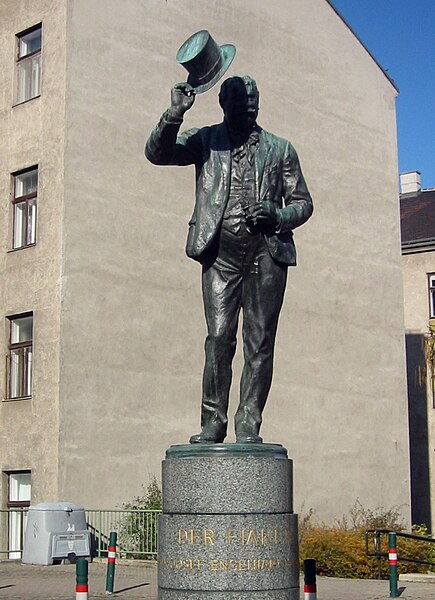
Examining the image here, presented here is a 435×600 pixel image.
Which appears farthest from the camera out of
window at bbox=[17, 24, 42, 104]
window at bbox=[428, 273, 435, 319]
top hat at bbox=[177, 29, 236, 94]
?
window at bbox=[428, 273, 435, 319]

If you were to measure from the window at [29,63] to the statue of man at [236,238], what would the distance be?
675 inches

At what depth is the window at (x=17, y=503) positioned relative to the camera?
23.3 metres

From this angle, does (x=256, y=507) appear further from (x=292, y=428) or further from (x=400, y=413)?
(x=400, y=413)

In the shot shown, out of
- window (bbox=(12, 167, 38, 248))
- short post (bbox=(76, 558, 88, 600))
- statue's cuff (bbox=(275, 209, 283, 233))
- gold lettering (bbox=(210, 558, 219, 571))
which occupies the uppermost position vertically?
window (bbox=(12, 167, 38, 248))

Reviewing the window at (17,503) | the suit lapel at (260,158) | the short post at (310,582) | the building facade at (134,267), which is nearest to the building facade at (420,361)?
the building facade at (134,267)

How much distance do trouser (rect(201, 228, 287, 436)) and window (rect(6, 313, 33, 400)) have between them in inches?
622

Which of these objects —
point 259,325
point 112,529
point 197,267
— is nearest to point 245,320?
point 259,325

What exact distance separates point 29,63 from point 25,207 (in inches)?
136

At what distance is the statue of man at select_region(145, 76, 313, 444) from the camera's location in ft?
27.3

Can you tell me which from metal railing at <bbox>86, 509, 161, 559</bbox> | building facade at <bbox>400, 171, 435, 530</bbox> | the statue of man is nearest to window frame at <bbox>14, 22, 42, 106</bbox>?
metal railing at <bbox>86, 509, 161, 559</bbox>

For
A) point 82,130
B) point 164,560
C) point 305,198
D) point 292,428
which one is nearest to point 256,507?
point 164,560

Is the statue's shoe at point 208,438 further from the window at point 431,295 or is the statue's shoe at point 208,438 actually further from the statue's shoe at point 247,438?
the window at point 431,295

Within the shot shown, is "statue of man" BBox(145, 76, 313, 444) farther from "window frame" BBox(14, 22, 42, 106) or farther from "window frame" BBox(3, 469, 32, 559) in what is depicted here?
"window frame" BBox(14, 22, 42, 106)

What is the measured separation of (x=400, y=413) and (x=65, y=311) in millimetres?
12731
